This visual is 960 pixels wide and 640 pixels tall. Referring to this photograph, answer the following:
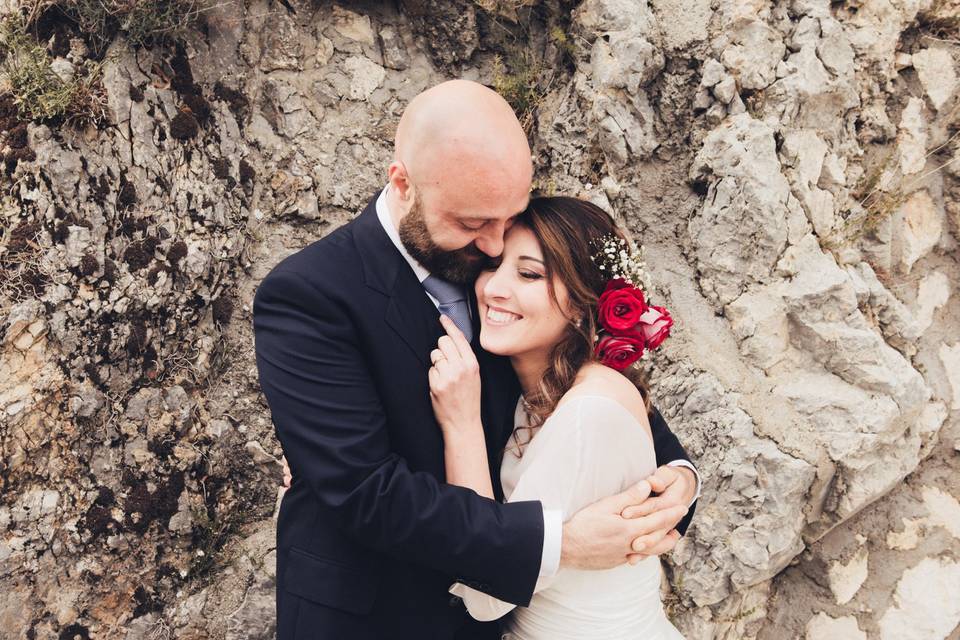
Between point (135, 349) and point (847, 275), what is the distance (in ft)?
12.9

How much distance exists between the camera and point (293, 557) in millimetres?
2547

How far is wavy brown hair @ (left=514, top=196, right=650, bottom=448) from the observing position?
272cm

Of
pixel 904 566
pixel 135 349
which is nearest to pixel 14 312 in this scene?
pixel 135 349

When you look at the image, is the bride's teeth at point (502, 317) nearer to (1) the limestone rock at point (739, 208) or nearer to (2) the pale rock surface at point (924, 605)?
(1) the limestone rock at point (739, 208)

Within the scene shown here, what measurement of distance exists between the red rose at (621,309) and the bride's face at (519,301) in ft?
0.59

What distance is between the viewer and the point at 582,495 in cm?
245

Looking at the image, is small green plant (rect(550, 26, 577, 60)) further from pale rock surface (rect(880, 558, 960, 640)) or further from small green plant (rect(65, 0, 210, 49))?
pale rock surface (rect(880, 558, 960, 640))

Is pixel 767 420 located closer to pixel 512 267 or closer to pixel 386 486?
pixel 512 267

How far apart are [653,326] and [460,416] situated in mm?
936

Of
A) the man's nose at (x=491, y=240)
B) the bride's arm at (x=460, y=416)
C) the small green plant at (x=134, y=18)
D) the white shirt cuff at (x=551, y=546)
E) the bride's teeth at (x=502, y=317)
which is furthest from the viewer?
the small green plant at (x=134, y=18)

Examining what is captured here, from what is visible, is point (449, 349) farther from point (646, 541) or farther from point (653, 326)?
point (646, 541)

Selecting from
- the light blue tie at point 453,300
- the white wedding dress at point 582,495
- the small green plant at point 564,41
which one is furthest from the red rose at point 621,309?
the small green plant at point 564,41

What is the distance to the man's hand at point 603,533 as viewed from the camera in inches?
92.7

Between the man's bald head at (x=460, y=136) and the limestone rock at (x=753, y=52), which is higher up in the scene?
the limestone rock at (x=753, y=52)
